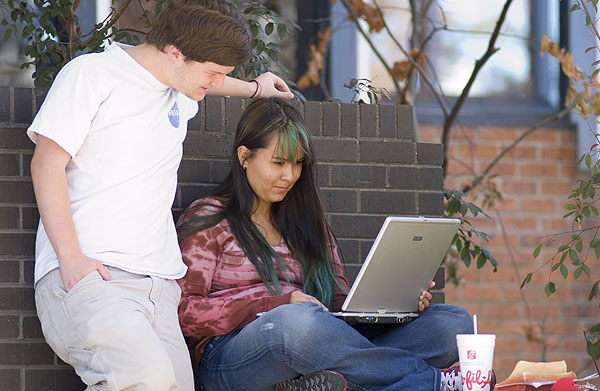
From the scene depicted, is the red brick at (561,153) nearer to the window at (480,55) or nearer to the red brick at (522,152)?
the red brick at (522,152)

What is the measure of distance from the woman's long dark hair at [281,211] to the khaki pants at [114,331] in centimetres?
47

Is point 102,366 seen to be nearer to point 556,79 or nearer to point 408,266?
point 408,266

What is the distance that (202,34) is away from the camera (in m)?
3.01

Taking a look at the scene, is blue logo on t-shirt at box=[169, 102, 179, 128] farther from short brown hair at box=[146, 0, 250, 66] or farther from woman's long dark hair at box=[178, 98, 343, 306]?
woman's long dark hair at box=[178, 98, 343, 306]

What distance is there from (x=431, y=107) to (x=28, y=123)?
9.64 feet

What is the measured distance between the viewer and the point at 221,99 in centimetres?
384

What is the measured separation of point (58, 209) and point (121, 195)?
0.23 m

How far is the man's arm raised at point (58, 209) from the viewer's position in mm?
2828

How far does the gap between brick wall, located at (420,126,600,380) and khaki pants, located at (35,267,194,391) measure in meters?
3.06

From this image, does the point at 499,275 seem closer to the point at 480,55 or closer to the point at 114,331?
the point at 480,55

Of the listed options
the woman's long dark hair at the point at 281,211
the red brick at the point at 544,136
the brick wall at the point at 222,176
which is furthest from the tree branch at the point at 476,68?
the woman's long dark hair at the point at 281,211

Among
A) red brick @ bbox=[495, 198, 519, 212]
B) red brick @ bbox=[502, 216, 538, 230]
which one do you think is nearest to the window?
red brick @ bbox=[495, 198, 519, 212]

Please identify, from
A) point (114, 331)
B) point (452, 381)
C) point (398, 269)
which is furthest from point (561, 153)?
point (114, 331)

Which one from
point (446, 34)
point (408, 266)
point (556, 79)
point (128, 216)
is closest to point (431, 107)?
point (446, 34)
